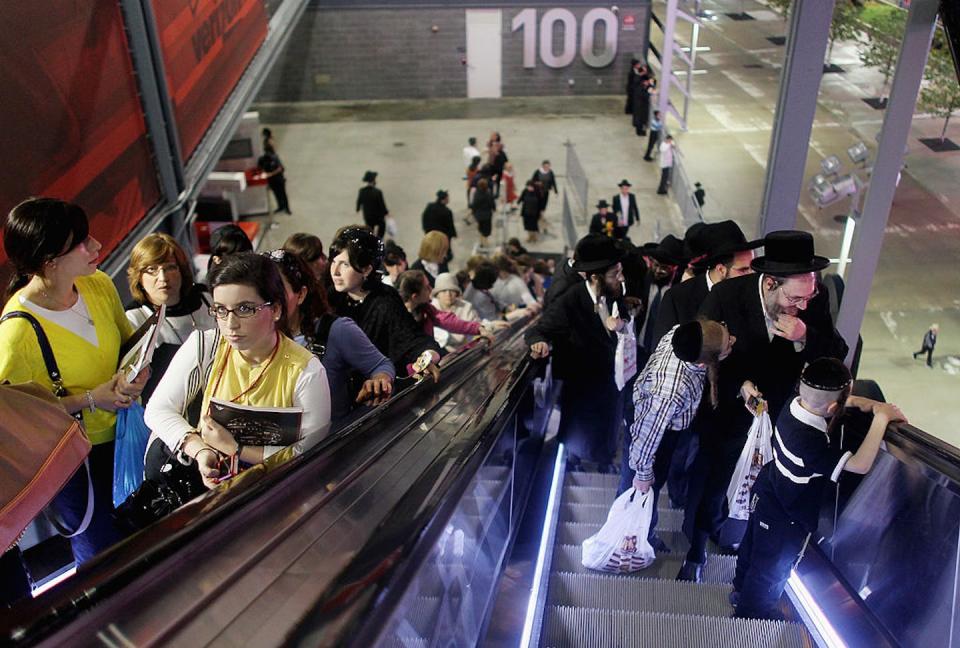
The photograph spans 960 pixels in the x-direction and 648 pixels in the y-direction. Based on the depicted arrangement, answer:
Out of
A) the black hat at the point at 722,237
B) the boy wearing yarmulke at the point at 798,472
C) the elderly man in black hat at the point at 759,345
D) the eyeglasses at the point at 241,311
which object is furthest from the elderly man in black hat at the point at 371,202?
the eyeglasses at the point at 241,311

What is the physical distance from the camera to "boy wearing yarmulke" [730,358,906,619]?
118 inches

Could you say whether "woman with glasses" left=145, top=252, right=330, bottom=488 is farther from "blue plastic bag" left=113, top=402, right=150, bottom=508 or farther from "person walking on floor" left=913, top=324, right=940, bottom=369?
"person walking on floor" left=913, top=324, right=940, bottom=369

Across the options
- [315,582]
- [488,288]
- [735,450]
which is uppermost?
[315,582]

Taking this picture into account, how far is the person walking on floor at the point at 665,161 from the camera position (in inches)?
626

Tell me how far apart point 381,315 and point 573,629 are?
1610 millimetres

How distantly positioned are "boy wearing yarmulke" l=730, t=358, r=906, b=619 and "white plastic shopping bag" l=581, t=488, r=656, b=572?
47 cm

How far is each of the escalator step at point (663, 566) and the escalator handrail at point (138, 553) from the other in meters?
1.95

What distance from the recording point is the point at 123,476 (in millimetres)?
3023

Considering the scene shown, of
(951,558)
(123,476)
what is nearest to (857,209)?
(951,558)

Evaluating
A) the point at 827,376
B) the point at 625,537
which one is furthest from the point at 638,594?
the point at 827,376

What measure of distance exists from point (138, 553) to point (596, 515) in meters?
3.37

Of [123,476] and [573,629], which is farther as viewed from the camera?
[573,629]

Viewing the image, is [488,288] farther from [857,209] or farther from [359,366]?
[359,366]

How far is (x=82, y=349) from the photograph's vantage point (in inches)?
119
